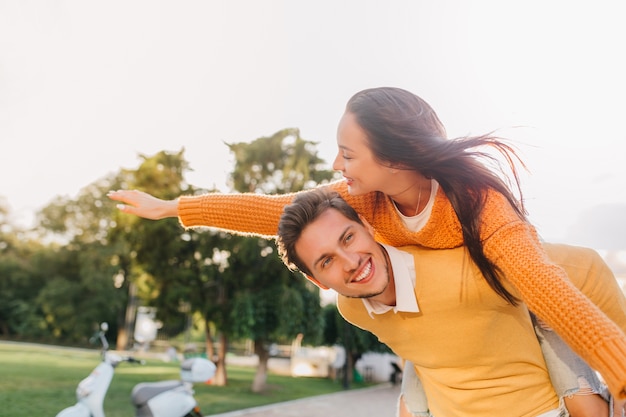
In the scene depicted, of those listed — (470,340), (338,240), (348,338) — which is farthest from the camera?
(348,338)

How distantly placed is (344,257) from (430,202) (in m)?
0.38

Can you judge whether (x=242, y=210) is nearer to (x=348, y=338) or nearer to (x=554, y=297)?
(x=554, y=297)

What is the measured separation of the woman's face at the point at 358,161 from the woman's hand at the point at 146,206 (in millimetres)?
777

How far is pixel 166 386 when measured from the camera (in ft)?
20.3

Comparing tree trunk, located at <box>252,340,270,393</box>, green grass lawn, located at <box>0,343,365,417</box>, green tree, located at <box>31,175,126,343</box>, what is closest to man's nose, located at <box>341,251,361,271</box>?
green grass lawn, located at <box>0,343,365,417</box>

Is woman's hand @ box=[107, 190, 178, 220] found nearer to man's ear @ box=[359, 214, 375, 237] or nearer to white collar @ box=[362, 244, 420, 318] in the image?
man's ear @ box=[359, 214, 375, 237]

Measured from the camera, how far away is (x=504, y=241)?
157 centimetres

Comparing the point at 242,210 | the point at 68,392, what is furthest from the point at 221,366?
the point at 242,210

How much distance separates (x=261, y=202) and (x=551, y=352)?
3.80 ft

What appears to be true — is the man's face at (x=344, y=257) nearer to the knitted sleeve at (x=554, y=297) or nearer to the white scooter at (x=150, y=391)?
the knitted sleeve at (x=554, y=297)

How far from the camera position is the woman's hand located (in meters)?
2.25

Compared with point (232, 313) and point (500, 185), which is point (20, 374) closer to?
point (232, 313)

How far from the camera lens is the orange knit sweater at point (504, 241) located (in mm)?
1322

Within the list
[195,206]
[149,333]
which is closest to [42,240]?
[149,333]
